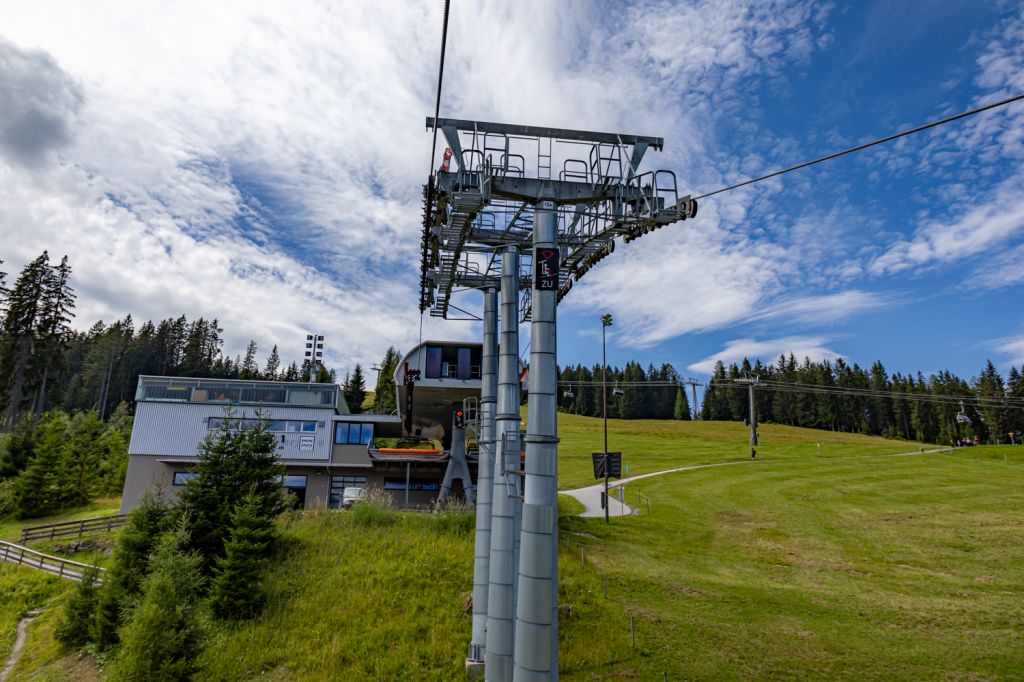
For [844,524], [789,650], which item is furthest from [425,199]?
[844,524]

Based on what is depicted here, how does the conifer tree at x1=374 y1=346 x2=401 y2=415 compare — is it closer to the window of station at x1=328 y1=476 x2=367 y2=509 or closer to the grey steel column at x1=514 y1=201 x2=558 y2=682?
the window of station at x1=328 y1=476 x2=367 y2=509

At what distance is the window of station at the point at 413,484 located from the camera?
4488 centimetres

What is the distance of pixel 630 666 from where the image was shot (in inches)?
683

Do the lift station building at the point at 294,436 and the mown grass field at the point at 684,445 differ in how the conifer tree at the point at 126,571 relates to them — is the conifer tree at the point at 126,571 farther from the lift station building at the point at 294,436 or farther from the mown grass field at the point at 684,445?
the mown grass field at the point at 684,445

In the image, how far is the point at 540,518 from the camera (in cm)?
845

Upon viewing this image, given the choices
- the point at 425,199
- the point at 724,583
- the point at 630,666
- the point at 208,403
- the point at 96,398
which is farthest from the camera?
the point at 96,398

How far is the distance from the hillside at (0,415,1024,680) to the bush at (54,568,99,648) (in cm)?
80

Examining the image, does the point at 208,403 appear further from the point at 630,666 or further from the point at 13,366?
the point at 13,366

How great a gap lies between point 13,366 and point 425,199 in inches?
3061

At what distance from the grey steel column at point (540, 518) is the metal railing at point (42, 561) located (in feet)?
107

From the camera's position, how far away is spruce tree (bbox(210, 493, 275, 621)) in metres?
22.5

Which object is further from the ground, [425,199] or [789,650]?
[425,199]

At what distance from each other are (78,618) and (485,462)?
74.6 ft

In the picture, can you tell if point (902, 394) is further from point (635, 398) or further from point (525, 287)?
point (525, 287)
